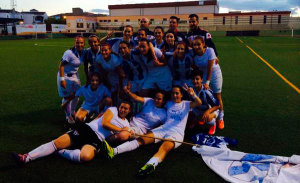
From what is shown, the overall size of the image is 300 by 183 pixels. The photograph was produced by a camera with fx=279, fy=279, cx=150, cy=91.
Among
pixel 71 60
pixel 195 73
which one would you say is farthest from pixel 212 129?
pixel 71 60

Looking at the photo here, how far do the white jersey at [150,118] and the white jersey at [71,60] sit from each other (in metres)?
1.77

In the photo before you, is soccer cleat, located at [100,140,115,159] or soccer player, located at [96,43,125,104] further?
soccer player, located at [96,43,125,104]

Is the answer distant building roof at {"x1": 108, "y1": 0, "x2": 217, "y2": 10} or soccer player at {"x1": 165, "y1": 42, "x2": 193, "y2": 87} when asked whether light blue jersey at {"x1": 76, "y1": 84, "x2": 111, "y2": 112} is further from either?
distant building roof at {"x1": 108, "y1": 0, "x2": 217, "y2": 10}

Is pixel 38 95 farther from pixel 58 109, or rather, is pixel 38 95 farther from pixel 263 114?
pixel 263 114

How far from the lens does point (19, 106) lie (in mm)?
6707

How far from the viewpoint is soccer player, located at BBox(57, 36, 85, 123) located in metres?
5.49

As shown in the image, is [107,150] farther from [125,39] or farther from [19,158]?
[125,39]

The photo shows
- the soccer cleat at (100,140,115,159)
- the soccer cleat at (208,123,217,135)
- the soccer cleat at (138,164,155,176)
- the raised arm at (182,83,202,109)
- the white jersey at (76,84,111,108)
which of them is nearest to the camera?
the soccer cleat at (138,164,155,176)

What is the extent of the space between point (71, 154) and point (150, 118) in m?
1.47

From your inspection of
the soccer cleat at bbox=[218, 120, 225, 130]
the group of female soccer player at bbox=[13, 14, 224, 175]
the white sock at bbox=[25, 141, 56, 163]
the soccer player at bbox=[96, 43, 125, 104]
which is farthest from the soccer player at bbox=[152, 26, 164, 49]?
the white sock at bbox=[25, 141, 56, 163]

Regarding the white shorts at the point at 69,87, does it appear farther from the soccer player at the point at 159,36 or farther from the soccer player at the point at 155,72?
the soccer player at the point at 159,36

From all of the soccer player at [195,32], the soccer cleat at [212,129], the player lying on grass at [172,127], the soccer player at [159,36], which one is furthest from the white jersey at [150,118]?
the soccer player at [195,32]

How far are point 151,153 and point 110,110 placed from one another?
930mm

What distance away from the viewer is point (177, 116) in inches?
181
